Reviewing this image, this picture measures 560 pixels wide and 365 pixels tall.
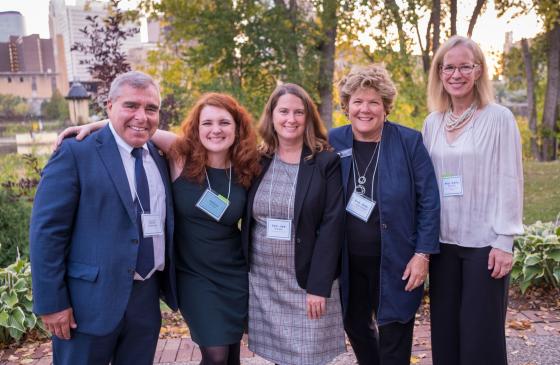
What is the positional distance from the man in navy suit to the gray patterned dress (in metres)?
0.51

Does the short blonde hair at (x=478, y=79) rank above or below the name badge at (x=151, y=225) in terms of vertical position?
above

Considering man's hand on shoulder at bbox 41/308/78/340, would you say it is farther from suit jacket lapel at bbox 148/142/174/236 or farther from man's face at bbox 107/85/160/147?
man's face at bbox 107/85/160/147

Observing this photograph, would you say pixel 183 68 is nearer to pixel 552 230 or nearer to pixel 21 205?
pixel 21 205

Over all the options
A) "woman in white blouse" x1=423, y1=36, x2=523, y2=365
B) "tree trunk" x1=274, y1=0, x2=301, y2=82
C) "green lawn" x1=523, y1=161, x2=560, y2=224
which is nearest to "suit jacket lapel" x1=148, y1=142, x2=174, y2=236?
"woman in white blouse" x1=423, y1=36, x2=523, y2=365

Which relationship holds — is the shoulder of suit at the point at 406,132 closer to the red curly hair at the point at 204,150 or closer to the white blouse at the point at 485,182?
the white blouse at the point at 485,182

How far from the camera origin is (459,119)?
8.82 feet

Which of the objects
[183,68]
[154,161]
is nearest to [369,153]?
[154,161]

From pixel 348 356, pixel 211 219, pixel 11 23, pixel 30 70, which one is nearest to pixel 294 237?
pixel 211 219

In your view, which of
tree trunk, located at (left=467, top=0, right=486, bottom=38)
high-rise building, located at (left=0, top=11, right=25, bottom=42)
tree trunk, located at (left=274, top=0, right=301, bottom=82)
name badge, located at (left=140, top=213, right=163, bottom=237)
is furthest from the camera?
high-rise building, located at (left=0, top=11, right=25, bottom=42)

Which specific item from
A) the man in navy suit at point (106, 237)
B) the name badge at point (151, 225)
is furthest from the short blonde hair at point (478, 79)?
the name badge at point (151, 225)

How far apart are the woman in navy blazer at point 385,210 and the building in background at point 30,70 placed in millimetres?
16528

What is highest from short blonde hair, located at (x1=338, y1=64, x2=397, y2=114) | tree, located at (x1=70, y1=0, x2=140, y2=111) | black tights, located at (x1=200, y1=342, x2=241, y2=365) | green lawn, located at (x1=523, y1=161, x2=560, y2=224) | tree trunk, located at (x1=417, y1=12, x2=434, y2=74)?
tree trunk, located at (x1=417, y1=12, x2=434, y2=74)

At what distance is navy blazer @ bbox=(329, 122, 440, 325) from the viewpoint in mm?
2674

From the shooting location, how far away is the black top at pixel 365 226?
272cm
